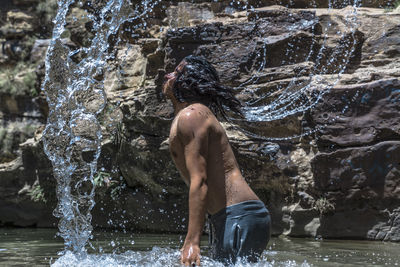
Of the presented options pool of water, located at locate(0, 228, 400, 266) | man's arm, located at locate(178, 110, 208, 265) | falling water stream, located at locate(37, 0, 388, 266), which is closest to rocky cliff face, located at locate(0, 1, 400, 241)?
falling water stream, located at locate(37, 0, 388, 266)

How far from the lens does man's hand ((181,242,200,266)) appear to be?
2619mm

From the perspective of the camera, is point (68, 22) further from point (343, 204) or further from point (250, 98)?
point (343, 204)

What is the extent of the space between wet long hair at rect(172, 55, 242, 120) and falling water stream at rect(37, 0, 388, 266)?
237cm

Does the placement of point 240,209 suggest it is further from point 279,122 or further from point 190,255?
point 279,122

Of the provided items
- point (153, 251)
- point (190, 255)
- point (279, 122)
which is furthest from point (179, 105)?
point (279, 122)

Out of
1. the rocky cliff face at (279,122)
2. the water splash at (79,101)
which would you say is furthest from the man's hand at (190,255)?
the water splash at (79,101)

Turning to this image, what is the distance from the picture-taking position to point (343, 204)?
22.3 ft

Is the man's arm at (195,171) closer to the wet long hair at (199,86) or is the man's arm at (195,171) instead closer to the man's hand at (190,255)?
the man's hand at (190,255)

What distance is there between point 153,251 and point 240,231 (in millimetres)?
2509

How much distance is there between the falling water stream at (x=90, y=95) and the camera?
684cm

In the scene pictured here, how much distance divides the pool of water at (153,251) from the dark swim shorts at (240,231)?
0.18 metres

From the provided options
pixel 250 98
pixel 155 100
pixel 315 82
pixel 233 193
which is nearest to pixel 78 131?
pixel 155 100

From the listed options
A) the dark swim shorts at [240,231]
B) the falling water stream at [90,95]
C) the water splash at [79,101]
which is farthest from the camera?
the water splash at [79,101]

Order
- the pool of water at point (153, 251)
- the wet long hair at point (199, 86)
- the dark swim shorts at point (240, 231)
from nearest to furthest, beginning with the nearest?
the dark swim shorts at point (240, 231) < the wet long hair at point (199, 86) < the pool of water at point (153, 251)
